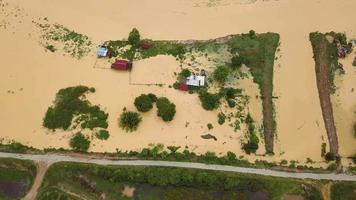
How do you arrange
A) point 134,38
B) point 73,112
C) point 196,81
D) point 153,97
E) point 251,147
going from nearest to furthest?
1. point 251,147
2. point 73,112
3. point 153,97
4. point 196,81
5. point 134,38

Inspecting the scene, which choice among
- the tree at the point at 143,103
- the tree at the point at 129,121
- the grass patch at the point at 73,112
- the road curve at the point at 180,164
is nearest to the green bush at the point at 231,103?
the road curve at the point at 180,164

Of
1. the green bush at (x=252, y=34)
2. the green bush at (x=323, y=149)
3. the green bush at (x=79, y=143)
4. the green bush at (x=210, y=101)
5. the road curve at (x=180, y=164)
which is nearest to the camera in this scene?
the road curve at (x=180, y=164)

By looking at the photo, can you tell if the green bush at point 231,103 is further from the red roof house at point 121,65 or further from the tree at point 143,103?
the red roof house at point 121,65

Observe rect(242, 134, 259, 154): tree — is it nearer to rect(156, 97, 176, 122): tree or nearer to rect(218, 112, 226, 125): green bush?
rect(218, 112, 226, 125): green bush

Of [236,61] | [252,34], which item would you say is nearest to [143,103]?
[236,61]

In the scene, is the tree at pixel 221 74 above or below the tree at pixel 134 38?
below

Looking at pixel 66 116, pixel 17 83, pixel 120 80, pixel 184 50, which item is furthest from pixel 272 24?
pixel 17 83

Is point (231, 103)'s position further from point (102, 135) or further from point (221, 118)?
point (102, 135)
